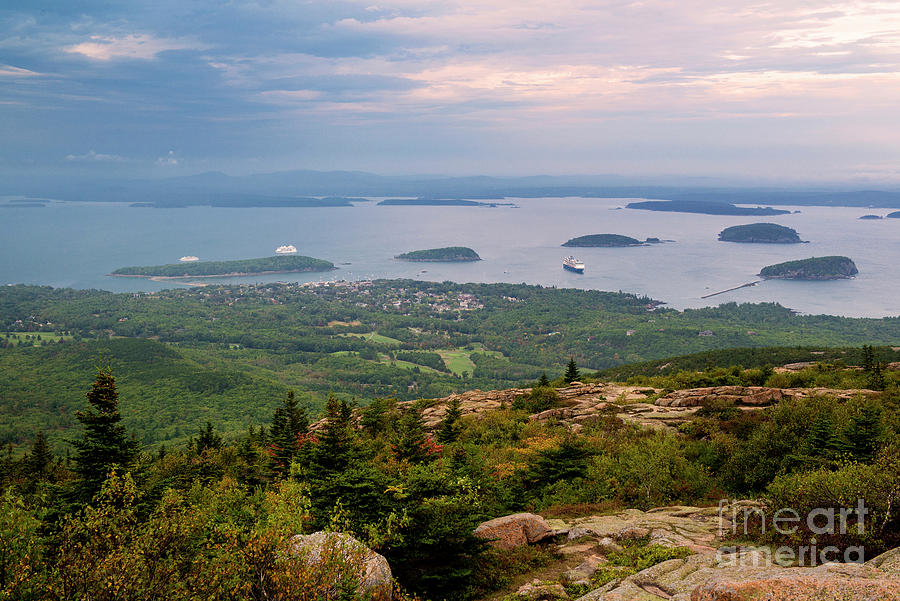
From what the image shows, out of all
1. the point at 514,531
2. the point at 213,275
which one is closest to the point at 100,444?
the point at 514,531

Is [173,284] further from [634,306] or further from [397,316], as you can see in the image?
[634,306]

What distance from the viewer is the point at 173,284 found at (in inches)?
6526

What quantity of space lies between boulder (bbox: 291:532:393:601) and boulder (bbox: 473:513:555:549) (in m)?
4.07

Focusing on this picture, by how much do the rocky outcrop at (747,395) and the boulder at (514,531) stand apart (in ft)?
51.5

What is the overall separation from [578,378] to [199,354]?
72937 mm

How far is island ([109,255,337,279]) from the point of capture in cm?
17562

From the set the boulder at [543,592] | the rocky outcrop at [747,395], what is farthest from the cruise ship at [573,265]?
the boulder at [543,592]

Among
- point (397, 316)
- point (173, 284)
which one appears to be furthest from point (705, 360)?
point (173, 284)

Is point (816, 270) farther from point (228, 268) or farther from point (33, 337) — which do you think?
point (33, 337)

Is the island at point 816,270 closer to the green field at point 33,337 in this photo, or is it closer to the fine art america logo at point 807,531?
the fine art america logo at point 807,531

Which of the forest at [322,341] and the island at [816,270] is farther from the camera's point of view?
the island at [816,270]

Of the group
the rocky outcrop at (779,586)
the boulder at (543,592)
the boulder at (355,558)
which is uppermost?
the rocky outcrop at (779,586)

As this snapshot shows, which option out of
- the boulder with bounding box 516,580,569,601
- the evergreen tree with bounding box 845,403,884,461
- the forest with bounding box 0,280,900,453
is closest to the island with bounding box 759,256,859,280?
the forest with bounding box 0,280,900,453

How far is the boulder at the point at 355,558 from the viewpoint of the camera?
975 centimetres
